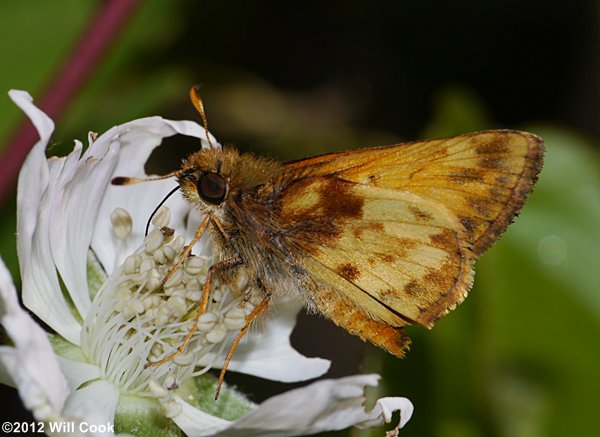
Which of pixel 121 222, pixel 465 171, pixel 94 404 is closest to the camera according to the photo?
pixel 94 404

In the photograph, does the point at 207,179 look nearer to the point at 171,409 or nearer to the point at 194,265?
the point at 194,265

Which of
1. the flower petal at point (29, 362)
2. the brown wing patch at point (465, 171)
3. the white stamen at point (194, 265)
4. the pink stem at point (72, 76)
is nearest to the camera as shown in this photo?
the flower petal at point (29, 362)

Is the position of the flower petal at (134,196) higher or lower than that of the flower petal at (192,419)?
higher

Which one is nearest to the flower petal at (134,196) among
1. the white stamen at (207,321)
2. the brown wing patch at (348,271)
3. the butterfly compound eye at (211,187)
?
the butterfly compound eye at (211,187)

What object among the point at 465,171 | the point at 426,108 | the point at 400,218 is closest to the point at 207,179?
the point at 400,218

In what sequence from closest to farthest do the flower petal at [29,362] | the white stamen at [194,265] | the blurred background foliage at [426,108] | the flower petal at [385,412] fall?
the flower petal at [29,362], the flower petal at [385,412], the white stamen at [194,265], the blurred background foliage at [426,108]

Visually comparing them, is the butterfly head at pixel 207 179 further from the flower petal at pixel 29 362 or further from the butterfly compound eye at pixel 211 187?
the flower petal at pixel 29 362
